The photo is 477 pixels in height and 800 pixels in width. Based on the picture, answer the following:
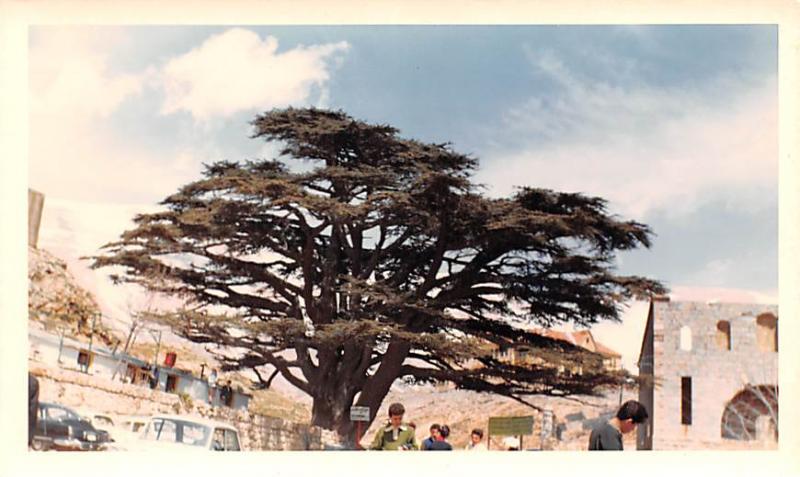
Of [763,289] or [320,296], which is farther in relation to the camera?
[320,296]

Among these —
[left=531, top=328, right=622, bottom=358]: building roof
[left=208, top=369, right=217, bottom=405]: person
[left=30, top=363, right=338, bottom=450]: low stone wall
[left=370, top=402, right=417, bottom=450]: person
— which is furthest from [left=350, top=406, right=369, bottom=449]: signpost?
[left=531, top=328, right=622, bottom=358]: building roof

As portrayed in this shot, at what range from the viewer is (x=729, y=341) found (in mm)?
14898

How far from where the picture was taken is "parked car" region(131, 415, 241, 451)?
1381 cm

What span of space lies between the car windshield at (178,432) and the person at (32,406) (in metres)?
1.26

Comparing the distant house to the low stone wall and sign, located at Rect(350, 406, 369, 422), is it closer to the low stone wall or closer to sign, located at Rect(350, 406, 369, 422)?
sign, located at Rect(350, 406, 369, 422)

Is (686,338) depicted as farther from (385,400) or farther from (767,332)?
(385,400)

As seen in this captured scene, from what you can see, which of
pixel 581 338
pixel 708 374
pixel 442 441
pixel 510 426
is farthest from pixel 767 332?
pixel 442 441

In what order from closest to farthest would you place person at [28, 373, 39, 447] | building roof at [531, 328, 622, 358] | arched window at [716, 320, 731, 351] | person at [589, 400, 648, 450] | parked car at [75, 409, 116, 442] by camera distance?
1. person at [589, 400, 648, 450]
2. person at [28, 373, 39, 447]
3. parked car at [75, 409, 116, 442]
4. arched window at [716, 320, 731, 351]
5. building roof at [531, 328, 622, 358]

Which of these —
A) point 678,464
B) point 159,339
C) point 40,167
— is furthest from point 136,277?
point 678,464

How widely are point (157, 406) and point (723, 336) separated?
7.16 m

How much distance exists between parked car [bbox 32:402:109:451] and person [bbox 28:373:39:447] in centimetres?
7

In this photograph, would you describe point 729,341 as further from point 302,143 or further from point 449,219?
point 302,143

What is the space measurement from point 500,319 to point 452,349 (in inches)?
34.0

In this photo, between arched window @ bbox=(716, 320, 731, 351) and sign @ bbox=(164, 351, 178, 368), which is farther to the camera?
sign @ bbox=(164, 351, 178, 368)
